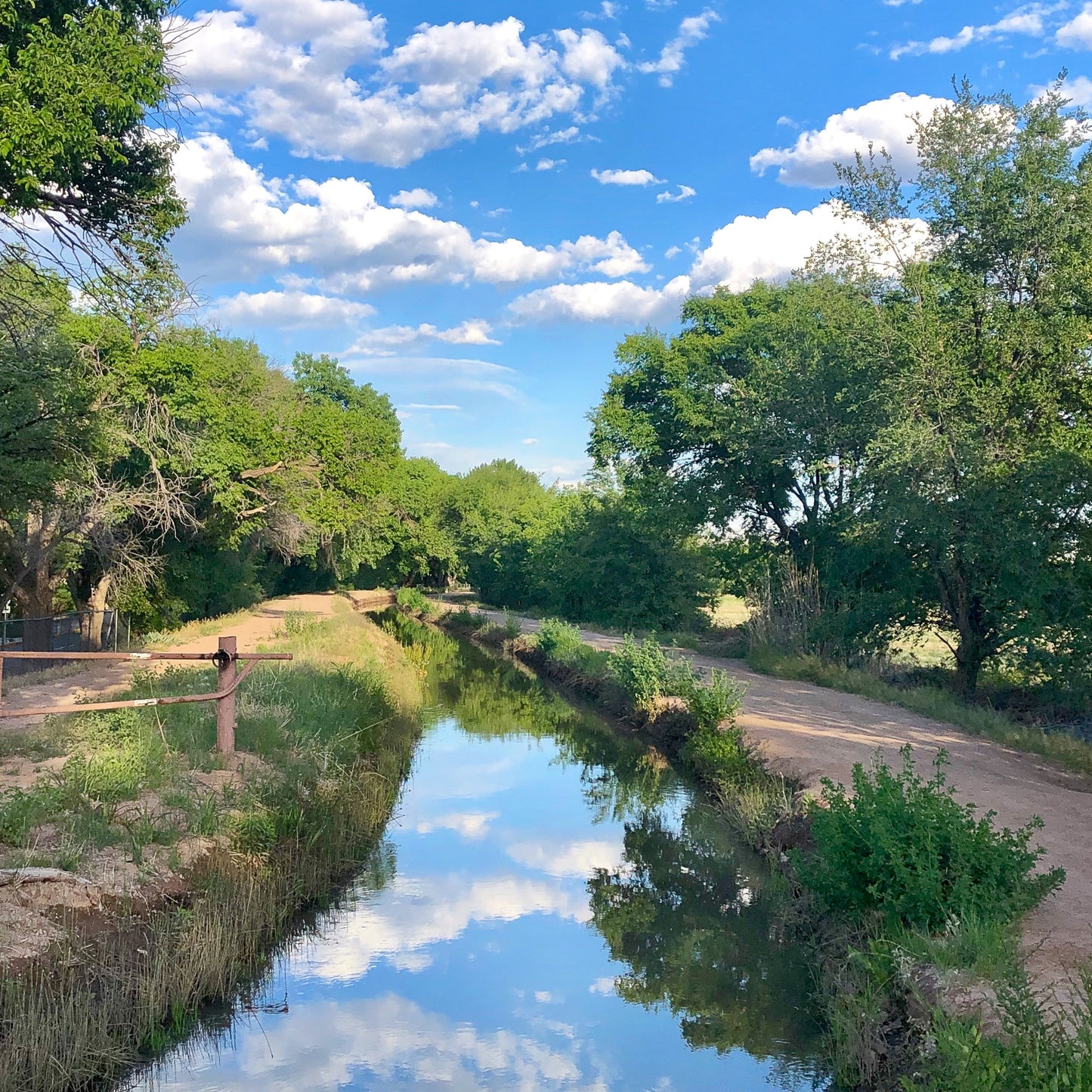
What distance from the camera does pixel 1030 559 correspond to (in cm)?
1611

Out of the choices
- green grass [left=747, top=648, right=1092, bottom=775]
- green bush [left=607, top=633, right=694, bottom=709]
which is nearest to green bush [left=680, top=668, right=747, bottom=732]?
green bush [left=607, top=633, right=694, bottom=709]

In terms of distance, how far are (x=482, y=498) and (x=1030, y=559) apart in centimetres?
5184

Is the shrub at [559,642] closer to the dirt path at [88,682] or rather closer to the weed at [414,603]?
the dirt path at [88,682]

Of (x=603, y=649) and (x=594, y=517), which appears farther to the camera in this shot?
(x=594, y=517)

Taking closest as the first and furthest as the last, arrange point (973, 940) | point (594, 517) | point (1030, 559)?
1. point (973, 940)
2. point (1030, 559)
3. point (594, 517)

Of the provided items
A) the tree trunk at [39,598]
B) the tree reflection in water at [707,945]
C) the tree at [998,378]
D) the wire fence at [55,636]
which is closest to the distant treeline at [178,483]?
the tree trunk at [39,598]

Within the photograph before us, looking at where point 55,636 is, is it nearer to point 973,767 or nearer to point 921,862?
point 973,767

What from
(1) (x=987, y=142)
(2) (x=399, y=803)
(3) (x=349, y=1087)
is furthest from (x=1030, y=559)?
(3) (x=349, y=1087)

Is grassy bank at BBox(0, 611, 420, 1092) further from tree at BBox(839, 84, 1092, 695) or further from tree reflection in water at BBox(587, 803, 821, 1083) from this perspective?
tree at BBox(839, 84, 1092, 695)

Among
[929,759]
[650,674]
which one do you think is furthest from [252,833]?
[650,674]

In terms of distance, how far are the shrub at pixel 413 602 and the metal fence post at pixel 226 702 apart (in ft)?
128

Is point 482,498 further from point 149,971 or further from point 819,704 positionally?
point 149,971

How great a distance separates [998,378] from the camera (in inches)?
693

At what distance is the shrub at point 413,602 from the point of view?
51.8 meters
